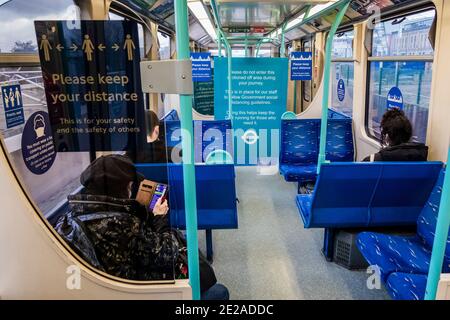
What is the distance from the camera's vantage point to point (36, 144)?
108cm

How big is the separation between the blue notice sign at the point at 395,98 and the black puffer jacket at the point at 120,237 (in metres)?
3.34

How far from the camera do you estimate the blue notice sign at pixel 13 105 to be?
1.07 m

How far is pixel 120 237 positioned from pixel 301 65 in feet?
18.9

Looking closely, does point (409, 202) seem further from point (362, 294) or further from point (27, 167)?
point (27, 167)

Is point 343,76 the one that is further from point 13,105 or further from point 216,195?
point 13,105

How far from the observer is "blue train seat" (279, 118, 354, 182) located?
485 centimetres

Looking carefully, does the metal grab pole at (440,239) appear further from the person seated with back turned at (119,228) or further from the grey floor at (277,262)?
the grey floor at (277,262)

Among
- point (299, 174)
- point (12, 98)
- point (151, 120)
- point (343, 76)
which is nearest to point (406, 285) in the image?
point (151, 120)

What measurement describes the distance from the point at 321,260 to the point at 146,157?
8.36ft

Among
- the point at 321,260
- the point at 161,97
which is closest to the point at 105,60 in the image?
the point at 161,97

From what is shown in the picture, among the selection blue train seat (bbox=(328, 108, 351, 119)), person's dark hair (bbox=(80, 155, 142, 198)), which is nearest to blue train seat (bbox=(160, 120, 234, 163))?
blue train seat (bbox=(328, 108, 351, 119))

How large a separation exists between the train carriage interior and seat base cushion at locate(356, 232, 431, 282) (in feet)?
0.04

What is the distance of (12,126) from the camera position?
3.49 feet

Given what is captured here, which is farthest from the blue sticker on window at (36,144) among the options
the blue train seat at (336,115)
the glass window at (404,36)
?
the blue train seat at (336,115)
